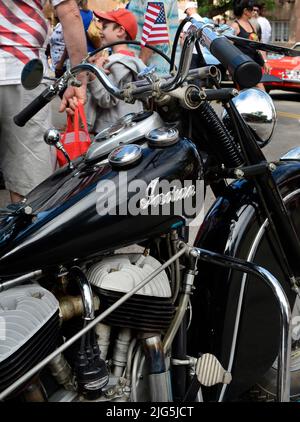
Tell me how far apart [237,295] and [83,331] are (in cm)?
70

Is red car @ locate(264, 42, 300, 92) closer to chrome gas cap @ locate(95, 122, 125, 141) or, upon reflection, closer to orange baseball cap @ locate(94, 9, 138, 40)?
orange baseball cap @ locate(94, 9, 138, 40)

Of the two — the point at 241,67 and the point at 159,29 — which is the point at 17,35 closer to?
the point at 241,67

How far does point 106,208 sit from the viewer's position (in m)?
1.48

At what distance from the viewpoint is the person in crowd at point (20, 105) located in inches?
94.7

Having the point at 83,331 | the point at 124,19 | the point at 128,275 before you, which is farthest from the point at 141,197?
the point at 124,19

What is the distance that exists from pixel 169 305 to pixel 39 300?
1.27 ft

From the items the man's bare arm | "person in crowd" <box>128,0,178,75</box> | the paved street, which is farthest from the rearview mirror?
the paved street

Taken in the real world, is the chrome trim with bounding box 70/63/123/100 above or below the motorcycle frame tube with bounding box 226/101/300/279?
above

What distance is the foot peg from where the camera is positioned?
5.60 ft

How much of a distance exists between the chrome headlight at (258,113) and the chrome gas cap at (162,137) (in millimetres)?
457

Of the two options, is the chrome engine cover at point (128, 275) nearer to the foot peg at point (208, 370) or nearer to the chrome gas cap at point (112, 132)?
the foot peg at point (208, 370)

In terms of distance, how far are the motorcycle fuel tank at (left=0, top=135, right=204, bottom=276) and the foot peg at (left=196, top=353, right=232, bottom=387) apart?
414 millimetres
